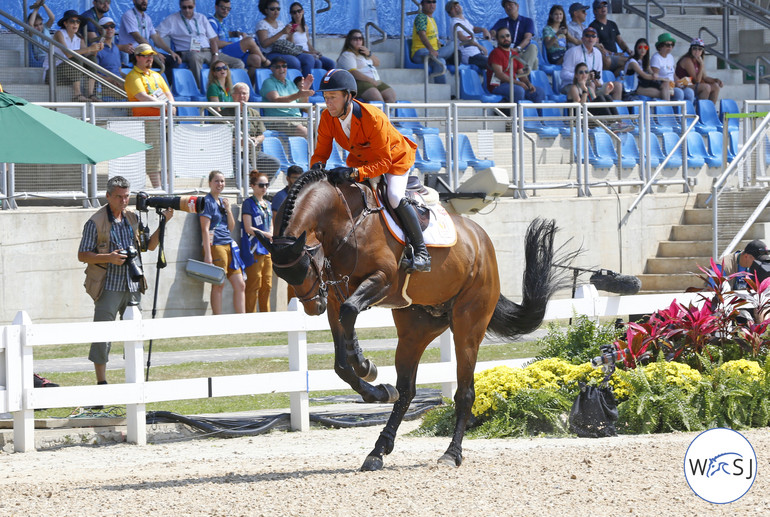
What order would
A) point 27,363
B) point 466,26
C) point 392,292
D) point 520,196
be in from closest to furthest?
point 392,292
point 27,363
point 520,196
point 466,26

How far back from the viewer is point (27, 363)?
29.7ft

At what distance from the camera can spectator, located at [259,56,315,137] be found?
51.1 feet

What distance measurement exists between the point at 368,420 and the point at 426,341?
2.06 metres

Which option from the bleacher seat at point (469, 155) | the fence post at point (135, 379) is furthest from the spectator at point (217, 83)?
the fence post at point (135, 379)

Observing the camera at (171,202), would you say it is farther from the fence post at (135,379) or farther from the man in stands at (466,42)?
the man in stands at (466,42)

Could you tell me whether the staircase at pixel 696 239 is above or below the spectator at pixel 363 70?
below

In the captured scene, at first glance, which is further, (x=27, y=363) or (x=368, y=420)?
(x=368, y=420)

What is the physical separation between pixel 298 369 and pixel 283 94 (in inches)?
325

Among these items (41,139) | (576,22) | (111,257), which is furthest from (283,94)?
(41,139)

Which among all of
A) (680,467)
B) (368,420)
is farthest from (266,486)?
(368,420)

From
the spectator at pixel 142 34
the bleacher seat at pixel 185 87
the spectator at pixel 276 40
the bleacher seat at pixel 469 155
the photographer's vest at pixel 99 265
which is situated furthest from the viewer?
the spectator at pixel 276 40

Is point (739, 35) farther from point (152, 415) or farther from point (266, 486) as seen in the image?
point (266, 486)

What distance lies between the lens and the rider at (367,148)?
24.3 ft

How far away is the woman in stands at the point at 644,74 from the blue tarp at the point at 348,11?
217 centimetres
